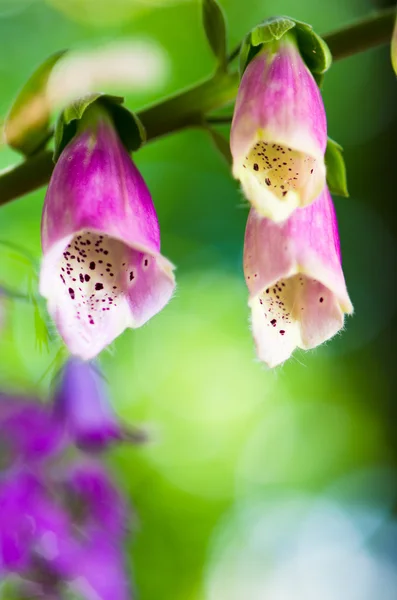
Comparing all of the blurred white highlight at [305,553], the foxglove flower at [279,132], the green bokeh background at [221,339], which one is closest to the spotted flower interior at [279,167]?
the foxglove flower at [279,132]

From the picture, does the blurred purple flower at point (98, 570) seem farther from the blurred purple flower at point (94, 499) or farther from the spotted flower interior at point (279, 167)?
the spotted flower interior at point (279, 167)

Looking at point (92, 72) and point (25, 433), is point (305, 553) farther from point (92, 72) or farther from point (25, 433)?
point (92, 72)

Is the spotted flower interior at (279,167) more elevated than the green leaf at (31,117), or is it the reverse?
the green leaf at (31,117)

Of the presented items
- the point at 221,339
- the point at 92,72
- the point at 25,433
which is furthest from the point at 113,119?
the point at 221,339

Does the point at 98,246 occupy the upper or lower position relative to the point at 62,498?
upper

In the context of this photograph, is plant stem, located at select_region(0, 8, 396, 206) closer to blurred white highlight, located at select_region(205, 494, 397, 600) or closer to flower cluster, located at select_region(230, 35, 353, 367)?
flower cluster, located at select_region(230, 35, 353, 367)

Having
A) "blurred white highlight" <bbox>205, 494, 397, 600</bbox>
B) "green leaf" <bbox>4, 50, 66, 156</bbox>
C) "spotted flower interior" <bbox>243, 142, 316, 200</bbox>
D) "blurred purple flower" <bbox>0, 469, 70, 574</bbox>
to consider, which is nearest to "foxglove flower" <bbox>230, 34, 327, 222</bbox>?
"spotted flower interior" <bbox>243, 142, 316, 200</bbox>
